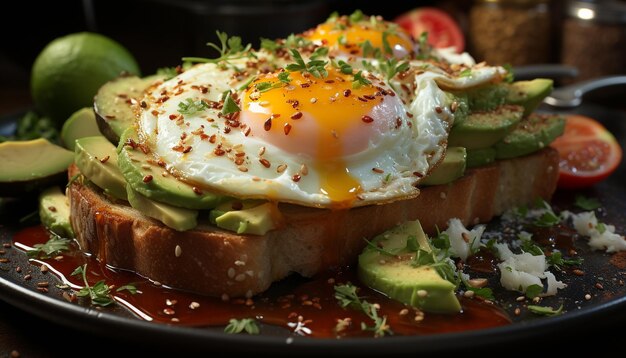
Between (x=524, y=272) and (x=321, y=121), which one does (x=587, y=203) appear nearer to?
(x=524, y=272)

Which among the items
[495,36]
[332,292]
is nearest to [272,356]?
[332,292]

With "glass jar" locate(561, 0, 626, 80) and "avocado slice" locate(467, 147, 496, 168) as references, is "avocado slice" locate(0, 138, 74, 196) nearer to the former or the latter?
"avocado slice" locate(467, 147, 496, 168)

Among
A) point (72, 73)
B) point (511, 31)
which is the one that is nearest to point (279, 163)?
point (72, 73)

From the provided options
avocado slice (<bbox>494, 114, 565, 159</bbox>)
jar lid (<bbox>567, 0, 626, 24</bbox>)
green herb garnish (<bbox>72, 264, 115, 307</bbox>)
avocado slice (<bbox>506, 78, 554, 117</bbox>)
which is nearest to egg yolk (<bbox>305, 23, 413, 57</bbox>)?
avocado slice (<bbox>506, 78, 554, 117</bbox>)

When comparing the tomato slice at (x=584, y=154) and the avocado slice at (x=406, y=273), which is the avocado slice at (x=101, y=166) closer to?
the avocado slice at (x=406, y=273)

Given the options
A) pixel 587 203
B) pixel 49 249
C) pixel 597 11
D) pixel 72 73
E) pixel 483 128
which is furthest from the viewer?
pixel 597 11

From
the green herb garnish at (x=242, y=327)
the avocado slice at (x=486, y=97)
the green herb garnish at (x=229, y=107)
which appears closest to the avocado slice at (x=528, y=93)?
the avocado slice at (x=486, y=97)
